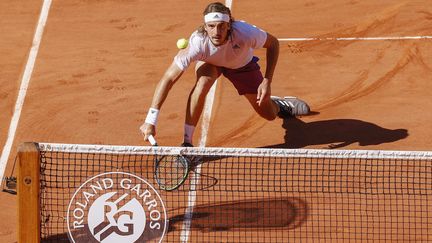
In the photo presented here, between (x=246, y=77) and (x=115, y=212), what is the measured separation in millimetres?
2438

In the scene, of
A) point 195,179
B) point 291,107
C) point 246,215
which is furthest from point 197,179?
point 291,107

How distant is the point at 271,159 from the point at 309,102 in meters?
1.81

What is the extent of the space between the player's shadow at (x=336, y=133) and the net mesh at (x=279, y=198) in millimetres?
638

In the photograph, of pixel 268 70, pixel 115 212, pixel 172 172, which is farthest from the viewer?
pixel 268 70

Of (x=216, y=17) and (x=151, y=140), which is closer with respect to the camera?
(x=151, y=140)

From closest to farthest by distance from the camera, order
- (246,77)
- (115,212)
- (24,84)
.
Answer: (115,212) < (246,77) < (24,84)

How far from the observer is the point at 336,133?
11977 millimetres

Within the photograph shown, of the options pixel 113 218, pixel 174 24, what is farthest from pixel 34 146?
pixel 174 24

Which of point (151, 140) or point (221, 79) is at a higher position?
point (221, 79)

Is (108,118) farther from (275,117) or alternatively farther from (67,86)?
(275,117)

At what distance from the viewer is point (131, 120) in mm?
12344

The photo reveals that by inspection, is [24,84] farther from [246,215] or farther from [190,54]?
[246,215]

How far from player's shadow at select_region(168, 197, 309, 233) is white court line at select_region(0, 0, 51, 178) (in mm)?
2392

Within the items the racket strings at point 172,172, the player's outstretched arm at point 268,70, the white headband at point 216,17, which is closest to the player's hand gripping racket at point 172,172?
the racket strings at point 172,172
